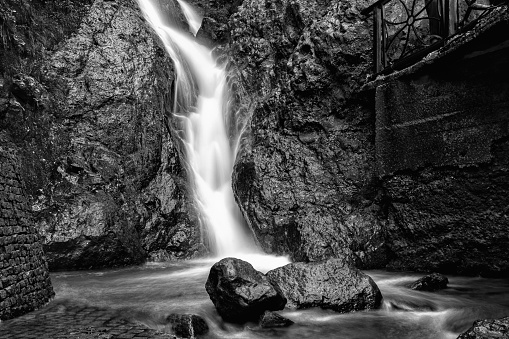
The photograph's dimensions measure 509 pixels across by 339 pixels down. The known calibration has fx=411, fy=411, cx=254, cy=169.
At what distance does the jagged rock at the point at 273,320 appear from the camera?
4.20m

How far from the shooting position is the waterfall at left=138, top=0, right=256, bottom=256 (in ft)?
28.9

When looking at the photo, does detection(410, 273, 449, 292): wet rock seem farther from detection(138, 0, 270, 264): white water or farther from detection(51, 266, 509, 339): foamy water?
detection(138, 0, 270, 264): white water

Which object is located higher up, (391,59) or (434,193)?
(391,59)

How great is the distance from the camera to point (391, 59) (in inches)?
306

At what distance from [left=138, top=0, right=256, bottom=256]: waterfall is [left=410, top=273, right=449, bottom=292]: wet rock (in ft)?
11.2

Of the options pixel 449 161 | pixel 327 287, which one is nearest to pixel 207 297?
pixel 327 287

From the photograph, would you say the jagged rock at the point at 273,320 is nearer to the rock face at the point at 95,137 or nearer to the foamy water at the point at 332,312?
the foamy water at the point at 332,312

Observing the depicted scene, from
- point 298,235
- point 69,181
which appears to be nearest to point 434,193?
point 298,235

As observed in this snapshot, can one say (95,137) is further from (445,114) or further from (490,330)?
(490,330)

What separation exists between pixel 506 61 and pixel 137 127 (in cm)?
700

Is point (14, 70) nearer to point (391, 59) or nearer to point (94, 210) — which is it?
point (94, 210)

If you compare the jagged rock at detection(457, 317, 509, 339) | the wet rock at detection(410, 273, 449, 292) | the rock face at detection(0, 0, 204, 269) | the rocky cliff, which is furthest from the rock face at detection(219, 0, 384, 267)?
the jagged rock at detection(457, 317, 509, 339)

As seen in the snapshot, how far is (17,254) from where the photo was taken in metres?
4.59

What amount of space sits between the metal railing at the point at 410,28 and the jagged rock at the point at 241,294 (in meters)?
4.34
